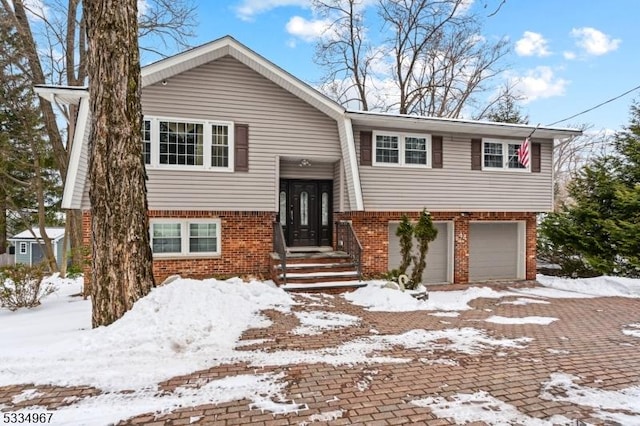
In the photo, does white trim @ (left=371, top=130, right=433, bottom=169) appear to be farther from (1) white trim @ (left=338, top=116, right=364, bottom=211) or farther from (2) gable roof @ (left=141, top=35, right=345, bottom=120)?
(2) gable roof @ (left=141, top=35, right=345, bottom=120)

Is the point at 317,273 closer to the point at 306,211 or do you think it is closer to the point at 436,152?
the point at 306,211

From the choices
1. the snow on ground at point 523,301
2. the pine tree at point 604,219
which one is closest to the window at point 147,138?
the snow on ground at point 523,301

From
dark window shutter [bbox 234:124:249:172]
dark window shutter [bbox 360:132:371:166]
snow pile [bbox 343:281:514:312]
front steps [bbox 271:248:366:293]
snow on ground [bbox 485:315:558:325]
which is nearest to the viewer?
snow on ground [bbox 485:315:558:325]

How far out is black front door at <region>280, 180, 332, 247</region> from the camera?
10984mm

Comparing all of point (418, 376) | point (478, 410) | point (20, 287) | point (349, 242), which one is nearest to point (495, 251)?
point (349, 242)

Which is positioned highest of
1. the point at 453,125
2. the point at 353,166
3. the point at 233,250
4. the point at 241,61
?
the point at 241,61

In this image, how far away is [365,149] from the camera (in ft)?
34.7

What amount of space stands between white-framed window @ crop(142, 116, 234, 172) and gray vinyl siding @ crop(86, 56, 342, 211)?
17 cm

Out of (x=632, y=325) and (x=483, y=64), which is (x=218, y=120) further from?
(x=483, y=64)

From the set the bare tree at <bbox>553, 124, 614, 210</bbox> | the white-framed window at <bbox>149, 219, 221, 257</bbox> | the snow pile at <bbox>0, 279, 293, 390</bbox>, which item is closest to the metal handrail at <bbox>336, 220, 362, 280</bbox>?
the white-framed window at <bbox>149, 219, 221, 257</bbox>

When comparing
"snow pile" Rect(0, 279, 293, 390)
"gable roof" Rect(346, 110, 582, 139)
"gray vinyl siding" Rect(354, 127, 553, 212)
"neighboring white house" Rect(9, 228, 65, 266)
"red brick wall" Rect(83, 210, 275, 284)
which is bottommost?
"neighboring white house" Rect(9, 228, 65, 266)

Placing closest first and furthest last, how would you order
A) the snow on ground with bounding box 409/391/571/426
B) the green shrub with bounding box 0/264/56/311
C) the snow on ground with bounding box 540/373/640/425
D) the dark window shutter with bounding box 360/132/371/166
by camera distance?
the snow on ground with bounding box 409/391/571/426, the snow on ground with bounding box 540/373/640/425, the green shrub with bounding box 0/264/56/311, the dark window shutter with bounding box 360/132/371/166

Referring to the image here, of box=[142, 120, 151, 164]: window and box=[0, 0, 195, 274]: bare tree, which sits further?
box=[0, 0, 195, 274]: bare tree

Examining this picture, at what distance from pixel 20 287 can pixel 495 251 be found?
13.5m
